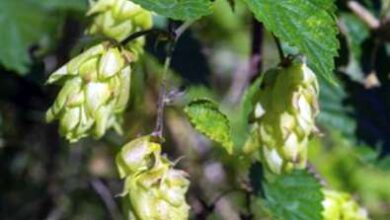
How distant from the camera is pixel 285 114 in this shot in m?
1.87

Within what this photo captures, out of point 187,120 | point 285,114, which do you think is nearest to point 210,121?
point 285,114

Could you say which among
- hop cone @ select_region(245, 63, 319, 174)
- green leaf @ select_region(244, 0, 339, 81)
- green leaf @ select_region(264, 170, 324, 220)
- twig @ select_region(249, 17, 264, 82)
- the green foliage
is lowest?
green leaf @ select_region(264, 170, 324, 220)

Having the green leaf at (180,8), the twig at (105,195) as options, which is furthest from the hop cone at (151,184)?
the twig at (105,195)

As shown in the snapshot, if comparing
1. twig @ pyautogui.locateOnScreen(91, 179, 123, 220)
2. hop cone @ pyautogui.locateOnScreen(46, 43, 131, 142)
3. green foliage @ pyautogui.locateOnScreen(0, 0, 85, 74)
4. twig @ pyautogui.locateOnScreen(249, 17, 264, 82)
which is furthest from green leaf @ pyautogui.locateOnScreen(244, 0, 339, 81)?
twig @ pyautogui.locateOnScreen(91, 179, 123, 220)

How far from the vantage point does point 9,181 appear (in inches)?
127

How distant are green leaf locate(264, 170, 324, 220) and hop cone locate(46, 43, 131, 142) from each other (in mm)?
390

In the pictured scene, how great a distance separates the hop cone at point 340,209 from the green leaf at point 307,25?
1.71 feet

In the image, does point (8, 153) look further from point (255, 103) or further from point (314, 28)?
point (314, 28)

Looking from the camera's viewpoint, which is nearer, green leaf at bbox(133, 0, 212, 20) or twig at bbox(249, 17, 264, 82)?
green leaf at bbox(133, 0, 212, 20)

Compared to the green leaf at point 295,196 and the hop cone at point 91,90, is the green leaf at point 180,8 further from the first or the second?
the green leaf at point 295,196

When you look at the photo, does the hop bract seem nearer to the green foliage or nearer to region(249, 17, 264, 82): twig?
region(249, 17, 264, 82): twig

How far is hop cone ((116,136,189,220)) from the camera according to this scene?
5.66 feet

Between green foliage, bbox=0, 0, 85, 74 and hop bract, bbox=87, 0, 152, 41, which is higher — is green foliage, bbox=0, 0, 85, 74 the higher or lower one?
the lower one

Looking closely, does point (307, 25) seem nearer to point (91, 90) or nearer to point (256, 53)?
point (91, 90)
